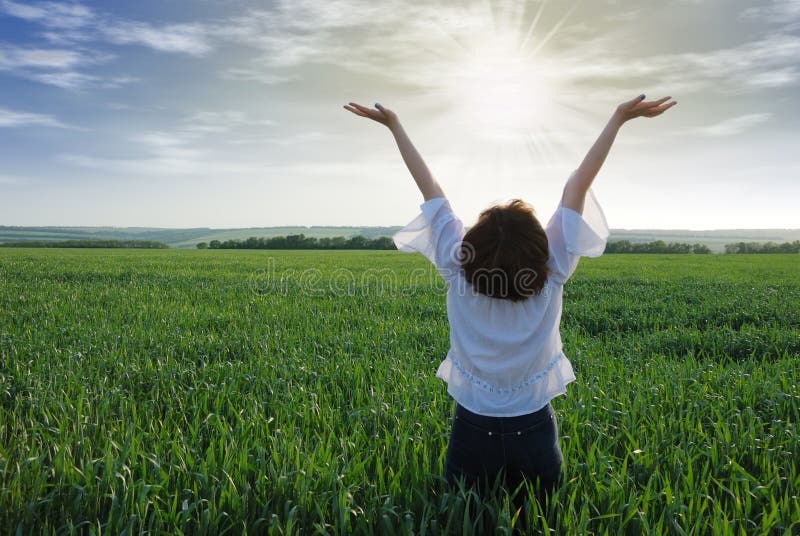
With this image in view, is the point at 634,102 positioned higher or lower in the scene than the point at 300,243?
higher

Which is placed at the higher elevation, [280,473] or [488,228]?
[488,228]

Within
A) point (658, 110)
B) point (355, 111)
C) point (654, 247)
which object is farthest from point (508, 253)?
point (654, 247)

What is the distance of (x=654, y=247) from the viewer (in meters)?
62.5

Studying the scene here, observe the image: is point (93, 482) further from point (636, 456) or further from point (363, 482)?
point (636, 456)

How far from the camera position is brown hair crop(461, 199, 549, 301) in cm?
208

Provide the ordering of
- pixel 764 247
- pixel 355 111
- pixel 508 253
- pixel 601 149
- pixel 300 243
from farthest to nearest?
pixel 300 243, pixel 764 247, pixel 355 111, pixel 601 149, pixel 508 253

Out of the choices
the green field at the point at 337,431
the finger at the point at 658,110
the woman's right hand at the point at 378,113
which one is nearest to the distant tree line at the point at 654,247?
the green field at the point at 337,431

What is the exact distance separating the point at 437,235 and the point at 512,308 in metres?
0.50

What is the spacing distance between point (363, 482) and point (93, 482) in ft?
5.75

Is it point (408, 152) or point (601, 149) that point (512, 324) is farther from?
point (408, 152)

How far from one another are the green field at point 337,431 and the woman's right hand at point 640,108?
2.04 metres

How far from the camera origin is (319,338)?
741cm

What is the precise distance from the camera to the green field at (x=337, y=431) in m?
2.75

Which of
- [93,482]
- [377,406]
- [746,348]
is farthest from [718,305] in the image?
[93,482]
